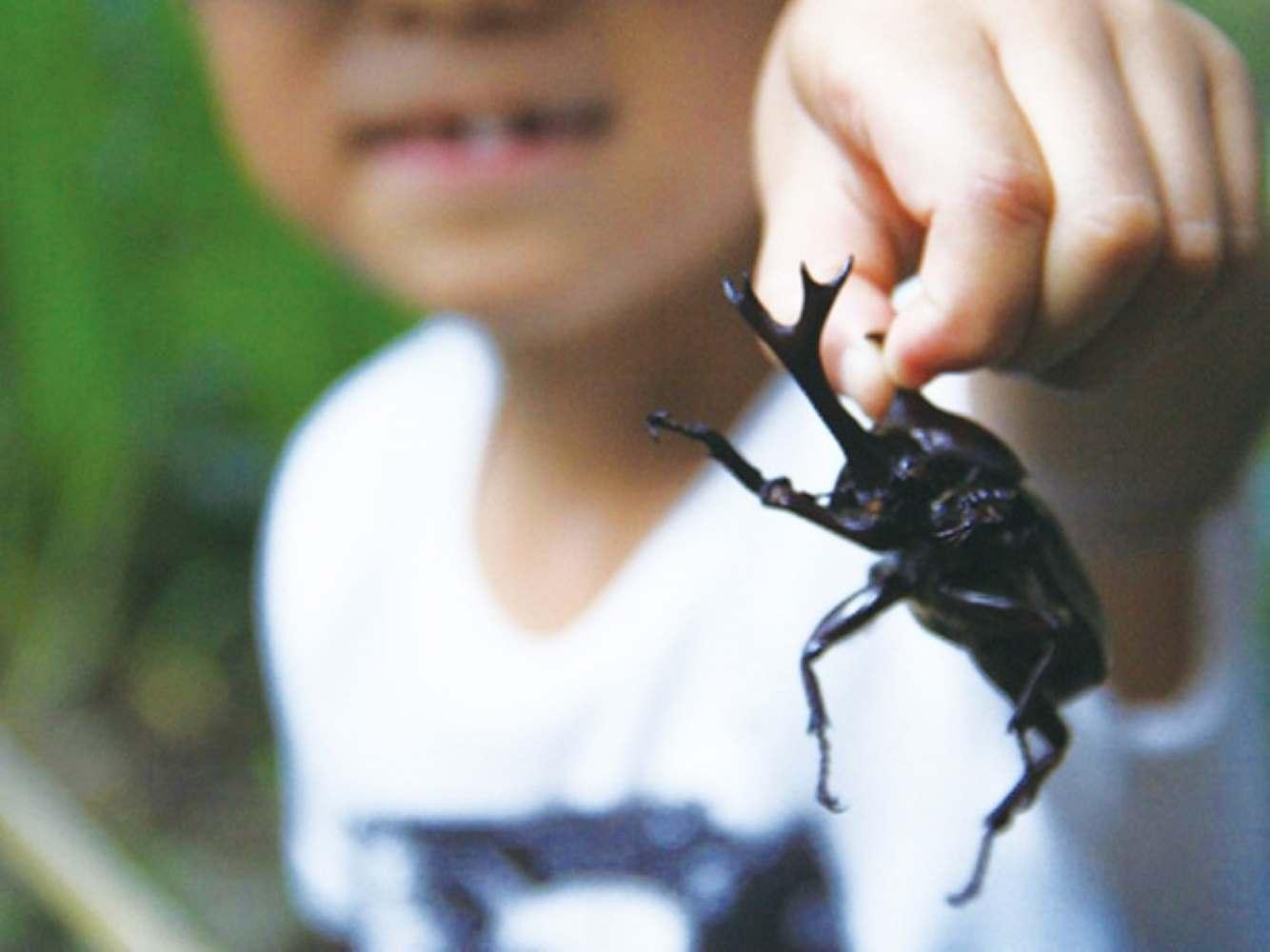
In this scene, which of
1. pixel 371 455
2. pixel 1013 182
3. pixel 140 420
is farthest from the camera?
pixel 140 420

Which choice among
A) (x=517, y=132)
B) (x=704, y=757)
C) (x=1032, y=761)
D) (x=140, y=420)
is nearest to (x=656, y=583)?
(x=704, y=757)

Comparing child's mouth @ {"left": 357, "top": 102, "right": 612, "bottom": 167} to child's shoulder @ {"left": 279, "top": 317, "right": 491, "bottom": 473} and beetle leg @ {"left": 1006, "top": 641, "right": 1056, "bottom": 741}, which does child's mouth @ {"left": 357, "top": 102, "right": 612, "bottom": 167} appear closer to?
child's shoulder @ {"left": 279, "top": 317, "right": 491, "bottom": 473}

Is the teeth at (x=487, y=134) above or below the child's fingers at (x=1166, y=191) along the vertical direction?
below

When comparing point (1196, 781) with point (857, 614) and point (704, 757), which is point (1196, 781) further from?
point (857, 614)

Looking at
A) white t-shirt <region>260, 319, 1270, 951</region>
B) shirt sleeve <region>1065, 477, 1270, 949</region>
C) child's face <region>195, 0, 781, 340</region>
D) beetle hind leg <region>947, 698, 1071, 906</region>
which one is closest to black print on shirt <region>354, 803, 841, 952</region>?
white t-shirt <region>260, 319, 1270, 951</region>

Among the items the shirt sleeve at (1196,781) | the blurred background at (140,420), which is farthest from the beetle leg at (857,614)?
the blurred background at (140,420)

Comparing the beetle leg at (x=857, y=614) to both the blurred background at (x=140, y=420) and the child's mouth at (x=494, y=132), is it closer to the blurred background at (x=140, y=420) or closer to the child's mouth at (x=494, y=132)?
the child's mouth at (x=494, y=132)
